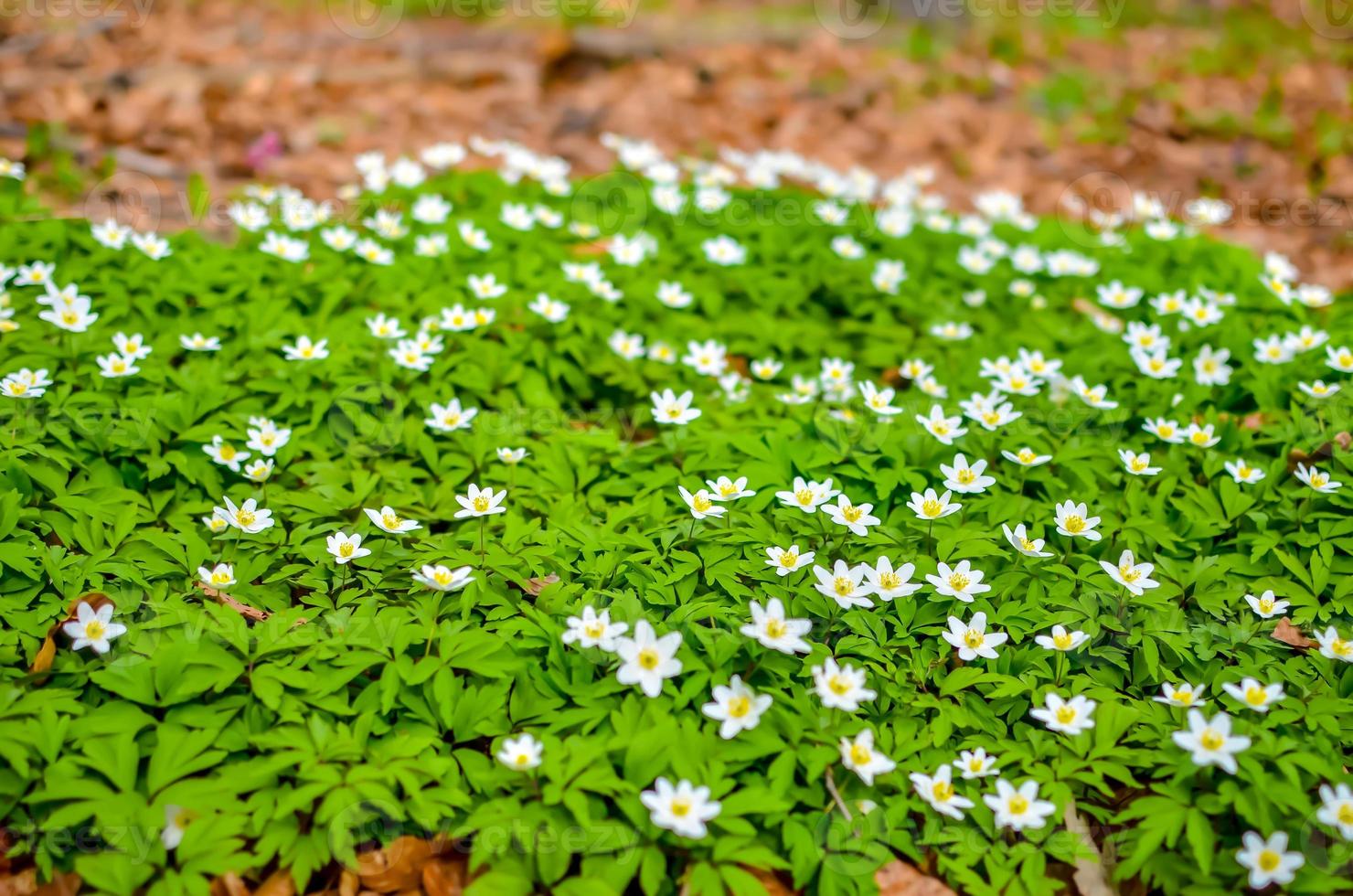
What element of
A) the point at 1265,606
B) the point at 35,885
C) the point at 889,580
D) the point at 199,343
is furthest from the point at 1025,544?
the point at 199,343

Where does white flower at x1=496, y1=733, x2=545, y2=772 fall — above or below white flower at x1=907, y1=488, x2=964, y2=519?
below

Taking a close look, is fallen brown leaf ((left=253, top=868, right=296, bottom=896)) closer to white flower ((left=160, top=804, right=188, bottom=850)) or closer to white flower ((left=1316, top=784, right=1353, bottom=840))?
white flower ((left=160, top=804, right=188, bottom=850))

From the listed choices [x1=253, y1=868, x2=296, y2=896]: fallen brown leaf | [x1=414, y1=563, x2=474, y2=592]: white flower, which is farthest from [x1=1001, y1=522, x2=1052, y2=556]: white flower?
[x1=253, y1=868, x2=296, y2=896]: fallen brown leaf

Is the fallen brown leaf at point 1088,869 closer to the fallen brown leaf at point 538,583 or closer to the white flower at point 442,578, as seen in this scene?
the fallen brown leaf at point 538,583

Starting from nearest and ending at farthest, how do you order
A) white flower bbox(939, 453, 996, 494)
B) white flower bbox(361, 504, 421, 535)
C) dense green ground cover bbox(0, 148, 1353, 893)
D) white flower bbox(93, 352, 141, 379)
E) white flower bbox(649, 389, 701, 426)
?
dense green ground cover bbox(0, 148, 1353, 893), white flower bbox(361, 504, 421, 535), white flower bbox(939, 453, 996, 494), white flower bbox(93, 352, 141, 379), white flower bbox(649, 389, 701, 426)

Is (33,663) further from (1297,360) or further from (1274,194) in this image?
(1274,194)

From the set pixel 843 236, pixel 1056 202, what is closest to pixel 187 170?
pixel 843 236
